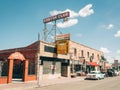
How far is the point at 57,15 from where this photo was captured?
44406 millimetres

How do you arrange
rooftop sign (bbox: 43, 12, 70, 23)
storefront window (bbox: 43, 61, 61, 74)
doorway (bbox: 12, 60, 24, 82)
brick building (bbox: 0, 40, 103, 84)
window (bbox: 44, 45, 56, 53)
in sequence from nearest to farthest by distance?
brick building (bbox: 0, 40, 103, 84) < doorway (bbox: 12, 60, 24, 82) < window (bbox: 44, 45, 56, 53) < storefront window (bbox: 43, 61, 61, 74) < rooftop sign (bbox: 43, 12, 70, 23)

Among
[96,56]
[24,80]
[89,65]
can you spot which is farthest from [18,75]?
[96,56]

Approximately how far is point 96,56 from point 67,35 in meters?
25.9

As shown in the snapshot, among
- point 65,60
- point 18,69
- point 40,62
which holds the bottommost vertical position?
point 18,69

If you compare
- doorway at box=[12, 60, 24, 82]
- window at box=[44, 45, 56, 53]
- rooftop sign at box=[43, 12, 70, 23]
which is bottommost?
doorway at box=[12, 60, 24, 82]

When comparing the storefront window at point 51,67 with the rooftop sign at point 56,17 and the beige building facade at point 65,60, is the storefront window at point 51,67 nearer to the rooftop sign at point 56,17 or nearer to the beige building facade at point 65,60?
the beige building facade at point 65,60

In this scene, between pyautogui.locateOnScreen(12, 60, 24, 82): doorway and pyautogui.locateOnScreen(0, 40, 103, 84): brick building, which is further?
pyautogui.locateOnScreen(12, 60, 24, 82): doorway

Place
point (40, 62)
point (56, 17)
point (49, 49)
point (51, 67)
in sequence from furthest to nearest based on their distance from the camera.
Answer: point (56, 17) < point (51, 67) < point (49, 49) < point (40, 62)

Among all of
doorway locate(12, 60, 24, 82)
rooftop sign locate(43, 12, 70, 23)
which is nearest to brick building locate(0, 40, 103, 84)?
doorway locate(12, 60, 24, 82)

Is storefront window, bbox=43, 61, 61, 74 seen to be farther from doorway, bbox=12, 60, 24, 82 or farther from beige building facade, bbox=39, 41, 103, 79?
doorway, bbox=12, 60, 24, 82

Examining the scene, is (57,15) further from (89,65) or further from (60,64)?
(89,65)

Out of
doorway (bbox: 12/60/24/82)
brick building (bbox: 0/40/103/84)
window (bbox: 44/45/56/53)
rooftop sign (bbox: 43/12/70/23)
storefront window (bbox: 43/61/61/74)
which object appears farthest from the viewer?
rooftop sign (bbox: 43/12/70/23)

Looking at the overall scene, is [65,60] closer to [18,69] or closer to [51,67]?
[51,67]

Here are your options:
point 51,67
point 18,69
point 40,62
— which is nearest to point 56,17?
point 51,67
